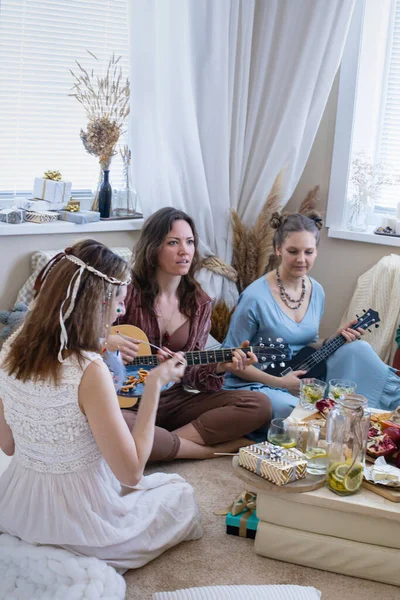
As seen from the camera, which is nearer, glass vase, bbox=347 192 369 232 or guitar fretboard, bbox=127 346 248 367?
guitar fretboard, bbox=127 346 248 367

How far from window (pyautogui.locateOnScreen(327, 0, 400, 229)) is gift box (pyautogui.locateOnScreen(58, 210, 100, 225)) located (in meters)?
1.23

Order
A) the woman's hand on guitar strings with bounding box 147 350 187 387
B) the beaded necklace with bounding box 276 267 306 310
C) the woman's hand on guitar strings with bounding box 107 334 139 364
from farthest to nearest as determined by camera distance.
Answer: the beaded necklace with bounding box 276 267 306 310
the woman's hand on guitar strings with bounding box 107 334 139 364
the woman's hand on guitar strings with bounding box 147 350 187 387

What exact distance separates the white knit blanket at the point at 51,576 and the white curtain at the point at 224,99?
6.61 ft

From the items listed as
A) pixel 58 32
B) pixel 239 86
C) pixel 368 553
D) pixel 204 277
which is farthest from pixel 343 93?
pixel 368 553

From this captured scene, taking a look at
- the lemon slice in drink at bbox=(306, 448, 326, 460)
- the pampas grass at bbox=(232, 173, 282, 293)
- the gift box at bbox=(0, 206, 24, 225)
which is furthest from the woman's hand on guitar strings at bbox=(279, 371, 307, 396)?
the gift box at bbox=(0, 206, 24, 225)

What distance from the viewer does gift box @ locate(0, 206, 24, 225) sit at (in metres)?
3.18

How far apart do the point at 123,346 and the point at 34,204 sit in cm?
115

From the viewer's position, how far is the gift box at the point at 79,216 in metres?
3.34

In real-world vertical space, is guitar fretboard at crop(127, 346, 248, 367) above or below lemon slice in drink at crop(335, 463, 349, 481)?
above

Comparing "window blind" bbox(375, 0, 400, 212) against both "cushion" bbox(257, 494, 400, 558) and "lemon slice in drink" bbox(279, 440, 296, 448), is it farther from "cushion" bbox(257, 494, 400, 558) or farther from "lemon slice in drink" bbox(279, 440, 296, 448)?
"cushion" bbox(257, 494, 400, 558)

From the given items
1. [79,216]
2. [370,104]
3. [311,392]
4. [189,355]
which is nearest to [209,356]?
[189,355]

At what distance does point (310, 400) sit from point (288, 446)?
0.35 m

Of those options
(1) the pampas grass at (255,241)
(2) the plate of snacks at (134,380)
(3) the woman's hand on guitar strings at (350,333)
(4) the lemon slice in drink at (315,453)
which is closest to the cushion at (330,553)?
(4) the lemon slice in drink at (315,453)

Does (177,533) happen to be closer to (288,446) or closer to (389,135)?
(288,446)
